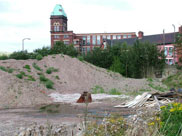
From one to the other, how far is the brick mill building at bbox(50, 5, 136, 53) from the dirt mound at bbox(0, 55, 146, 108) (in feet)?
151

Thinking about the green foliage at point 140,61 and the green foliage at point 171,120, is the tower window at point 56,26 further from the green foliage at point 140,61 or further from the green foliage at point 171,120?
the green foliage at point 171,120

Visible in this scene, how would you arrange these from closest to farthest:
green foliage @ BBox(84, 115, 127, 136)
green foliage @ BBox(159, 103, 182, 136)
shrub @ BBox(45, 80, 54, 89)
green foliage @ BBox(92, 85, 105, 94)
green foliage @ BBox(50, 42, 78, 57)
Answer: green foliage @ BBox(84, 115, 127, 136), green foliage @ BBox(159, 103, 182, 136), shrub @ BBox(45, 80, 54, 89), green foliage @ BBox(92, 85, 105, 94), green foliage @ BBox(50, 42, 78, 57)

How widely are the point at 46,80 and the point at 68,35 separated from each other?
56200 mm

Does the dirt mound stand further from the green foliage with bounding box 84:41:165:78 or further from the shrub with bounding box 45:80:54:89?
the green foliage with bounding box 84:41:165:78

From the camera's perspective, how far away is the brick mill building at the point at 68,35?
82.2 meters

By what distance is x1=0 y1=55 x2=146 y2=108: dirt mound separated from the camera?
64.9 ft

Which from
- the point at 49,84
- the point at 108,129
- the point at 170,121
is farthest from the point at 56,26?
the point at 108,129

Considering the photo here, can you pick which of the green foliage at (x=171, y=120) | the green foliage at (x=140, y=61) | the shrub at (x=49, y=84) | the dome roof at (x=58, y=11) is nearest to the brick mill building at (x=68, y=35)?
the dome roof at (x=58, y=11)

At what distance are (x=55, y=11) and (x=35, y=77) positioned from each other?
61.7 m

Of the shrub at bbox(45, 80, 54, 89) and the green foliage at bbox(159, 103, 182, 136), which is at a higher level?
the green foliage at bbox(159, 103, 182, 136)

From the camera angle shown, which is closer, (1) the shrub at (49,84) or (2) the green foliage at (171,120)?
(2) the green foliage at (171,120)

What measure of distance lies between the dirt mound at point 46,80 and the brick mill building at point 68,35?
46.0m

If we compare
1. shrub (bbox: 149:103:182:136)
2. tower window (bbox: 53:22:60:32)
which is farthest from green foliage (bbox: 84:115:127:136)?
tower window (bbox: 53:22:60:32)

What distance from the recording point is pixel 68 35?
81875 millimetres
